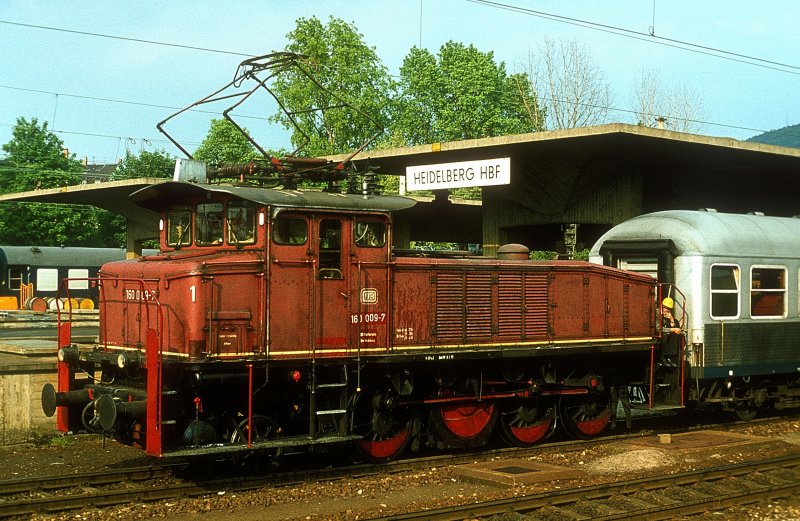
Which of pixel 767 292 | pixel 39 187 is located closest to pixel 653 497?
pixel 767 292

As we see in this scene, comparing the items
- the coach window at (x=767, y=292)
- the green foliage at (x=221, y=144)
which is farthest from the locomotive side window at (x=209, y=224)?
the green foliage at (x=221, y=144)

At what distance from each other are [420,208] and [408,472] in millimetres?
19053

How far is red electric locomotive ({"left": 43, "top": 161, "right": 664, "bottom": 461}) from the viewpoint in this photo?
1052cm

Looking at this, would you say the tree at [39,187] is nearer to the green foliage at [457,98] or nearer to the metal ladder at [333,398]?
the green foliage at [457,98]

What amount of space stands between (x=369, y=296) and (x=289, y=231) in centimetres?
148

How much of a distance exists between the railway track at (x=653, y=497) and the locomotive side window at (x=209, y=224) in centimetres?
446

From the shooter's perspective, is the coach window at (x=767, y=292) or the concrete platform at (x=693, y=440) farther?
the coach window at (x=767, y=292)

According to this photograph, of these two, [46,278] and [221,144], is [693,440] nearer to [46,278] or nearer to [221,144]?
[46,278]

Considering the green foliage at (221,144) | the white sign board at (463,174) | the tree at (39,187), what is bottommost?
the white sign board at (463,174)

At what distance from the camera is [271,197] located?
429 inches

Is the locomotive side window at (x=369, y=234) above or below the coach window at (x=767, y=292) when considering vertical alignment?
above

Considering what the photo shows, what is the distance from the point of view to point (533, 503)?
9.80 metres

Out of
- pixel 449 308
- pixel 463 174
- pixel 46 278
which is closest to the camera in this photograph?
pixel 449 308

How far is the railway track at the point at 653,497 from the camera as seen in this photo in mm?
9422
